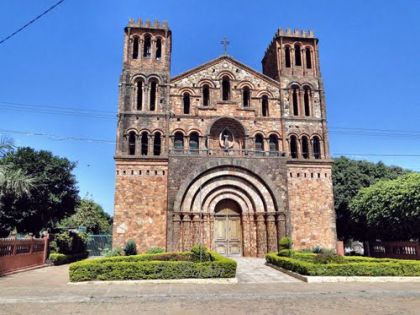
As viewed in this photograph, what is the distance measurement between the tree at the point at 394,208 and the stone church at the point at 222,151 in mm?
3001

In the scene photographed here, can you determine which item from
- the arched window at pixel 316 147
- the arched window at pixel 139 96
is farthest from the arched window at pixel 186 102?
the arched window at pixel 316 147

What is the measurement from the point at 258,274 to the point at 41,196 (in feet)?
62.9

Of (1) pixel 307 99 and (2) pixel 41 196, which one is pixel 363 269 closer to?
(1) pixel 307 99

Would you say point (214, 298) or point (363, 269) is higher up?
point (363, 269)

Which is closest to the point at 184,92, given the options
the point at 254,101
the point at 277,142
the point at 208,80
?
the point at 208,80

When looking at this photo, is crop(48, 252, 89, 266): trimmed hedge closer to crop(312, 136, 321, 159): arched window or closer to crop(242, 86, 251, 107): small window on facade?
crop(242, 86, 251, 107): small window on facade

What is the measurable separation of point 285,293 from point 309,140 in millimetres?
18993

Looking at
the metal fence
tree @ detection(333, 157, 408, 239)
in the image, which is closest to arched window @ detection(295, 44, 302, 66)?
tree @ detection(333, 157, 408, 239)

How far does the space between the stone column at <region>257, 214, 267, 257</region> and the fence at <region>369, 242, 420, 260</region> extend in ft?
31.5

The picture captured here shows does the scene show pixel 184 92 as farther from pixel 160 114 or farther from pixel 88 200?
pixel 88 200

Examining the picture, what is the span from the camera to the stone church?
2598 centimetres

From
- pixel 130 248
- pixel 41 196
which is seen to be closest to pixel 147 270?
pixel 130 248

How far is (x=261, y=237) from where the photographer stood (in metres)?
26.1

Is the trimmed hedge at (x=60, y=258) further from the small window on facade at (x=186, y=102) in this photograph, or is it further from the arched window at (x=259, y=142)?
the arched window at (x=259, y=142)
